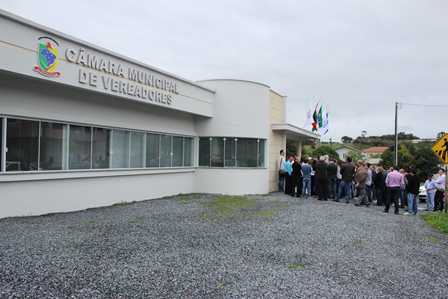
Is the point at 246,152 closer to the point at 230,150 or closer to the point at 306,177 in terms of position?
the point at 230,150

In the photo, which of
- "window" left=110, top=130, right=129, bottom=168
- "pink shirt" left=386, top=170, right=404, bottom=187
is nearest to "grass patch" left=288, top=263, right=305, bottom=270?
"window" left=110, top=130, right=129, bottom=168

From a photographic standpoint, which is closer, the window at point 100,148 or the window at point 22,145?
the window at point 22,145

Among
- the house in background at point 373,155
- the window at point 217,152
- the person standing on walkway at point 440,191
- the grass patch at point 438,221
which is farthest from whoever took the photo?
the house in background at point 373,155

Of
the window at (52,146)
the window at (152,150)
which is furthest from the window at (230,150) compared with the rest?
the window at (52,146)

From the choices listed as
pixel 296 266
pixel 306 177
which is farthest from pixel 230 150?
pixel 296 266

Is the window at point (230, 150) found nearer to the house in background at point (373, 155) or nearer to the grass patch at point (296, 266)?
the grass patch at point (296, 266)

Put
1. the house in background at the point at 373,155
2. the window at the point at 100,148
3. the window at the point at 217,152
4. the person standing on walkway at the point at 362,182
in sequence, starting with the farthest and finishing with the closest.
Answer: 1. the house in background at the point at 373,155
2. the window at the point at 217,152
3. the person standing on walkway at the point at 362,182
4. the window at the point at 100,148

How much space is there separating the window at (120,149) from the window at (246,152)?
19.0 feet

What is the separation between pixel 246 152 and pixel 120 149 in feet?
21.4

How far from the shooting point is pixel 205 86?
1709 cm

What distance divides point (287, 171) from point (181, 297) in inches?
544

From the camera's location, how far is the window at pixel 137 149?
46.1 feet

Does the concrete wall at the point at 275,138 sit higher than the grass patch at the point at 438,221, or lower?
higher

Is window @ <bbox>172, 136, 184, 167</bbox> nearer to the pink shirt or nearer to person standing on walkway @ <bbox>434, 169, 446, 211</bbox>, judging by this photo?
the pink shirt
